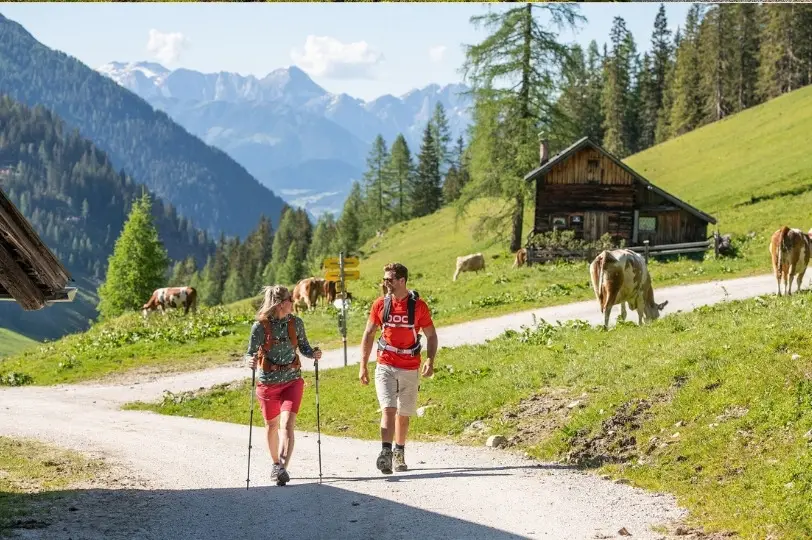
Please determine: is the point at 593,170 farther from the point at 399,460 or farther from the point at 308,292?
the point at 399,460

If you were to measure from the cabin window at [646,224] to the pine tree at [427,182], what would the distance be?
234ft

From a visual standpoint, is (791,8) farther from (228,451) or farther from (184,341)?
(228,451)

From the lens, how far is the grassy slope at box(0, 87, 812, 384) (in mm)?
31266

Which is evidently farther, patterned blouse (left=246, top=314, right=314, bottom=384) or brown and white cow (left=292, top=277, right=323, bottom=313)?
brown and white cow (left=292, top=277, right=323, bottom=313)

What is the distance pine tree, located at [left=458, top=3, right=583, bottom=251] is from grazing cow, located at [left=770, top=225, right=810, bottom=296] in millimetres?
23833

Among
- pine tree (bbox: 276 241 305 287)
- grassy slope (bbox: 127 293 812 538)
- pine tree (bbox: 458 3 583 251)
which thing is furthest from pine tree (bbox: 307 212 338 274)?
grassy slope (bbox: 127 293 812 538)

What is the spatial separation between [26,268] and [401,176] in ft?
354

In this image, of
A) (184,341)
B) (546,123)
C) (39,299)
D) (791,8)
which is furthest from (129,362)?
(791,8)

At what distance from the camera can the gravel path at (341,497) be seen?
29.5 feet

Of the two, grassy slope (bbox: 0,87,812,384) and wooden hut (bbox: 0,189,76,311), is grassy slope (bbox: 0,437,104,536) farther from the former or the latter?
grassy slope (bbox: 0,87,812,384)

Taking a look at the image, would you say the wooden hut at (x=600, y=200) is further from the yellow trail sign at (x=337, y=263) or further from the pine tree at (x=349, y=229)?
the pine tree at (x=349, y=229)

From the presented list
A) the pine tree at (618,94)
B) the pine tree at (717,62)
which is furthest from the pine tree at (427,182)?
the pine tree at (717,62)

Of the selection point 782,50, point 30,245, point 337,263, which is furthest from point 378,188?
point 30,245

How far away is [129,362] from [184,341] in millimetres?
2980
